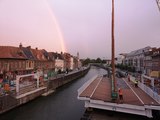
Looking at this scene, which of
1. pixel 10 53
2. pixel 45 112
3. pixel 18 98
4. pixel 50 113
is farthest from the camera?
pixel 10 53

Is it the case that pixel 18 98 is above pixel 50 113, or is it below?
above

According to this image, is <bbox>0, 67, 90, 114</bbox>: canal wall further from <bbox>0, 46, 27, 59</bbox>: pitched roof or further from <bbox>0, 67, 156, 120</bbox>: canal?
<bbox>0, 46, 27, 59</bbox>: pitched roof

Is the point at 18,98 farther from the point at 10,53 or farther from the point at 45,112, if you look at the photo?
the point at 10,53

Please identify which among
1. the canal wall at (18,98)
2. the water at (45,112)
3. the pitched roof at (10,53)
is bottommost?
the water at (45,112)

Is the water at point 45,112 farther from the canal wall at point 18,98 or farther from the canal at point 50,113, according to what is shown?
the canal wall at point 18,98

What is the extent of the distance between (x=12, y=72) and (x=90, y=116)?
102 feet

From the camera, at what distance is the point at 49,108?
1053 inches

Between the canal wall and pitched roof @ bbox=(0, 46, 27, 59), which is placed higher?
pitched roof @ bbox=(0, 46, 27, 59)

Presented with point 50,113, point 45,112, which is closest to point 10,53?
point 45,112

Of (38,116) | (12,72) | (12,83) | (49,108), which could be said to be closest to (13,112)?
(38,116)

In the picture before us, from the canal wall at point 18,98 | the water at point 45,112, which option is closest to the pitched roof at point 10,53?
the canal wall at point 18,98

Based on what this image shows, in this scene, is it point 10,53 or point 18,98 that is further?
point 10,53

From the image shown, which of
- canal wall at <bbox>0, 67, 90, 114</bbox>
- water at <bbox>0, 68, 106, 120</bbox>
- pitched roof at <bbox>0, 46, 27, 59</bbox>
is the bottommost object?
water at <bbox>0, 68, 106, 120</bbox>

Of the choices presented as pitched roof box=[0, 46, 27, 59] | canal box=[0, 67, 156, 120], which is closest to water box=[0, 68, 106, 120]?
canal box=[0, 67, 156, 120]
